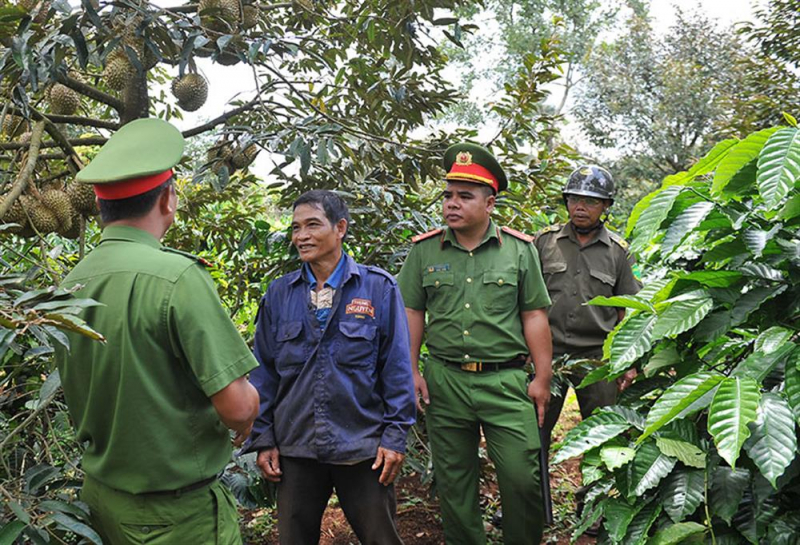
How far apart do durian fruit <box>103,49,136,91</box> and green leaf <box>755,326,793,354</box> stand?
2.54 meters

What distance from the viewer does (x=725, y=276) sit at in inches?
65.1

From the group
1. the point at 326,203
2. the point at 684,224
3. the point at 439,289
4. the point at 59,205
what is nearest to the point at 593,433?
the point at 684,224

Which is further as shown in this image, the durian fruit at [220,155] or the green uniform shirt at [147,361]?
the durian fruit at [220,155]

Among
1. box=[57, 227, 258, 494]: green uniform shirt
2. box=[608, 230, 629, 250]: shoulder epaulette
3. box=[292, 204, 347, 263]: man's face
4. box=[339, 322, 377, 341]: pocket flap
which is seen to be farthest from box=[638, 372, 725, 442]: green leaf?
box=[608, 230, 629, 250]: shoulder epaulette

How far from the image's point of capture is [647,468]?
5.26ft

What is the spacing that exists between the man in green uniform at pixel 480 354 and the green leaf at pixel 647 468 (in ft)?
4.23

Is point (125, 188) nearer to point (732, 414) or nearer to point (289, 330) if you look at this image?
point (289, 330)

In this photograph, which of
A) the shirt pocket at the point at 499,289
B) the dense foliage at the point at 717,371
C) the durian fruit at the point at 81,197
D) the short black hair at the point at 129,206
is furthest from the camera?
the shirt pocket at the point at 499,289

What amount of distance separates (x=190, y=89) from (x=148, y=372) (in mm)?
1714

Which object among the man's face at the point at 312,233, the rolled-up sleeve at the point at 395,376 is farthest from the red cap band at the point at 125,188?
the rolled-up sleeve at the point at 395,376

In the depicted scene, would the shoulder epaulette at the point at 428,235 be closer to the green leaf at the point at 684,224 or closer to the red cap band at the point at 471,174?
the red cap band at the point at 471,174

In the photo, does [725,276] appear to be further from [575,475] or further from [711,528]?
[575,475]

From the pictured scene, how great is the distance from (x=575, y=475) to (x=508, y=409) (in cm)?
215

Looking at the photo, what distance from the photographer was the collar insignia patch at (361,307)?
2.52m
